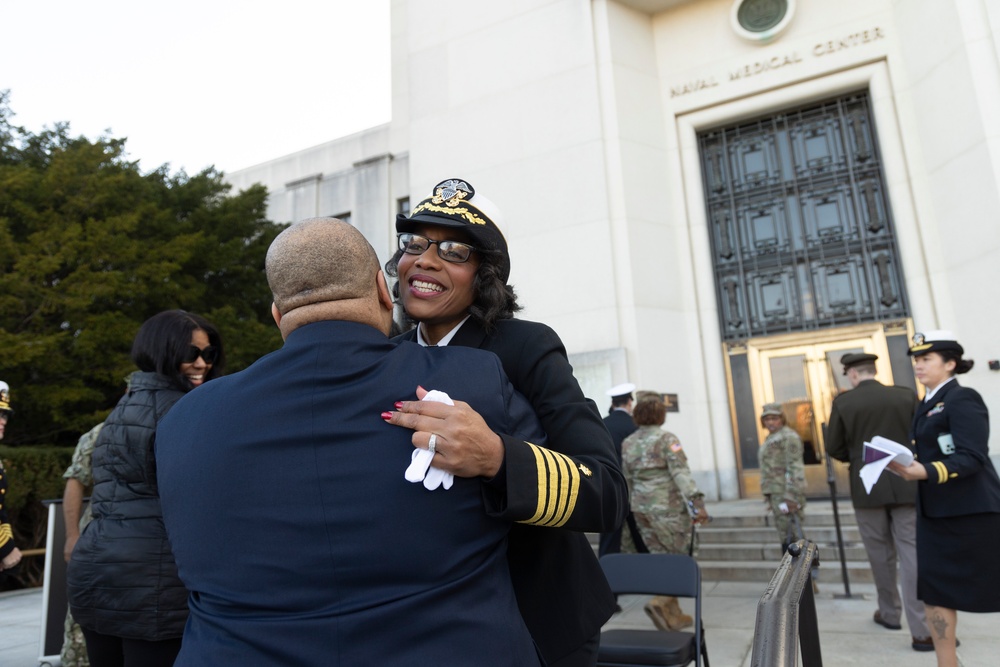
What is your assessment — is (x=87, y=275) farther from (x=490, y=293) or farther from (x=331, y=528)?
(x=331, y=528)

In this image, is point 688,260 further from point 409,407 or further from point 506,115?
point 409,407

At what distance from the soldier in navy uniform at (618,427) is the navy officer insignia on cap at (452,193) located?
488cm

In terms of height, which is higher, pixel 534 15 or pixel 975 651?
pixel 534 15

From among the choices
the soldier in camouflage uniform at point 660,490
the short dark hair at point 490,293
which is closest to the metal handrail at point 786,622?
the short dark hair at point 490,293

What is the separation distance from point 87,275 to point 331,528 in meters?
13.4

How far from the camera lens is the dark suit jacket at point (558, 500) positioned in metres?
1.29

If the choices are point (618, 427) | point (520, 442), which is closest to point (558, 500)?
point (520, 442)

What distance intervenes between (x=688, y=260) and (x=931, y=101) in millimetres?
4362

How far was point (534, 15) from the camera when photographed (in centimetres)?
1303

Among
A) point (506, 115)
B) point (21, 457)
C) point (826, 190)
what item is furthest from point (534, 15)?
point (21, 457)

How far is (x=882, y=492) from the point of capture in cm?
519

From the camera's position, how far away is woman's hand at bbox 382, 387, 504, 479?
1.14m

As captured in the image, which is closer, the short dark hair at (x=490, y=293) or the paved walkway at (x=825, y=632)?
the short dark hair at (x=490, y=293)

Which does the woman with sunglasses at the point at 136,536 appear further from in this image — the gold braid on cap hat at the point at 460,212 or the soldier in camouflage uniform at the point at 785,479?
the soldier in camouflage uniform at the point at 785,479
